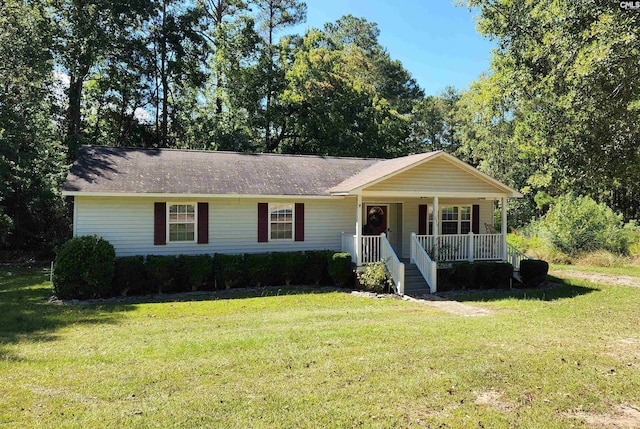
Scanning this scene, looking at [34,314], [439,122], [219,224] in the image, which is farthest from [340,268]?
[439,122]

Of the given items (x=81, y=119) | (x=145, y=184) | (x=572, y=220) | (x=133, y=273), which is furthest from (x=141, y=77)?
(x=572, y=220)

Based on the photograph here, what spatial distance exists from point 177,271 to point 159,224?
1712mm

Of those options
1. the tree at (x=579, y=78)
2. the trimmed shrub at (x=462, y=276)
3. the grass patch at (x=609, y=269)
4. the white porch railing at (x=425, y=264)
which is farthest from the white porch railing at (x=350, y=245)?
the grass patch at (x=609, y=269)

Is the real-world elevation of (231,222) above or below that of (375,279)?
above

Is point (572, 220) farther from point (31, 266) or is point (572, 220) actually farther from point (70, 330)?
point (31, 266)

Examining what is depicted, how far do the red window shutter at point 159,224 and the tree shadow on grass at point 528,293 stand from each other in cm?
853

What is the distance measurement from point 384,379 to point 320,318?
12.2 feet

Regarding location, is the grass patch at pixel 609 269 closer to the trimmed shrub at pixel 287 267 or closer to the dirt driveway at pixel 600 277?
the dirt driveway at pixel 600 277

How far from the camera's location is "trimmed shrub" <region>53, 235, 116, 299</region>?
10945mm

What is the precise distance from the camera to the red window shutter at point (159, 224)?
1294 cm

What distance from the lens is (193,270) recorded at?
40.3ft

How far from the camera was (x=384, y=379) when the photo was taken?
5.37 metres

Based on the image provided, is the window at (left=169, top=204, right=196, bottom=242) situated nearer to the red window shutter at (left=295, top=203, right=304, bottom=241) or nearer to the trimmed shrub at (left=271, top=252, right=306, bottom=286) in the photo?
the trimmed shrub at (left=271, top=252, right=306, bottom=286)

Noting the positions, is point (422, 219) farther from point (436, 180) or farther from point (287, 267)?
point (287, 267)
